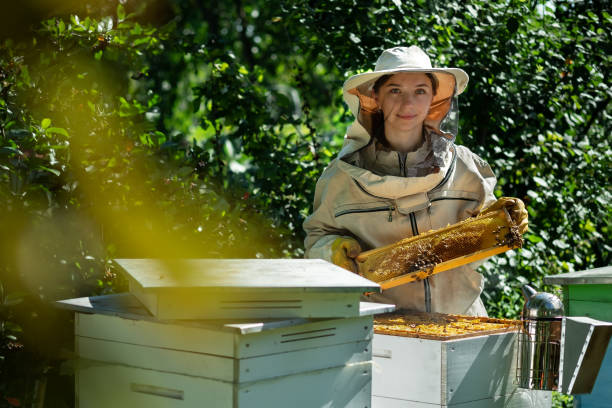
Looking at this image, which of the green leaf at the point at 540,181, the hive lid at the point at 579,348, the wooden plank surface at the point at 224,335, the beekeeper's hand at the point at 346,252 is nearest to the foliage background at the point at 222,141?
the green leaf at the point at 540,181

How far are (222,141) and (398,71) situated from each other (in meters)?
2.12

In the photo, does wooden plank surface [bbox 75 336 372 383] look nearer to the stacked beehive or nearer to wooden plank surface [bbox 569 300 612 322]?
the stacked beehive

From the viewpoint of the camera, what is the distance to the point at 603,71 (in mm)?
4512

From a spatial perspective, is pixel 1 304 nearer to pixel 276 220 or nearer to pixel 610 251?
pixel 276 220

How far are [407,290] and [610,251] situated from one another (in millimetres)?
2418

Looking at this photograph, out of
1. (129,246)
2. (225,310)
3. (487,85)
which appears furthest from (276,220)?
(225,310)

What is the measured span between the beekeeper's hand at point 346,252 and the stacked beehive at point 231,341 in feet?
2.22

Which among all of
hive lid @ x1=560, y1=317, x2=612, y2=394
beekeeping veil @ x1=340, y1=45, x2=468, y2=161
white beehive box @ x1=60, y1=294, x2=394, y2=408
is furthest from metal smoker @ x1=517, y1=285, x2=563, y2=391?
beekeeping veil @ x1=340, y1=45, x2=468, y2=161

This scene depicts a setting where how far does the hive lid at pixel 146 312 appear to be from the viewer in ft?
5.22

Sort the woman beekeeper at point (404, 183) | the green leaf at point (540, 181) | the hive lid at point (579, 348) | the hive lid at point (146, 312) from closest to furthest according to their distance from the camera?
the hive lid at point (146, 312) → the hive lid at point (579, 348) → the woman beekeeper at point (404, 183) → the green leaf at point (540, 181)

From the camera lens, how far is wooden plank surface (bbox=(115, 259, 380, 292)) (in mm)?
1619

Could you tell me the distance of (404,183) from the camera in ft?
8.77

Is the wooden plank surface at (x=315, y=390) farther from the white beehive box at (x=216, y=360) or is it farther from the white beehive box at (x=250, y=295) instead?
the white beehive box at (x=250, y=295)

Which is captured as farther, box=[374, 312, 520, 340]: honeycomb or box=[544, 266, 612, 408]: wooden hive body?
box=[544, 266, 612, 408]: wooden hive body
